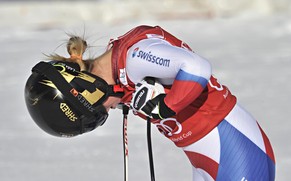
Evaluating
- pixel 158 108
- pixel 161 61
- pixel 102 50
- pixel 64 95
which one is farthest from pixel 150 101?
pixel 102 50

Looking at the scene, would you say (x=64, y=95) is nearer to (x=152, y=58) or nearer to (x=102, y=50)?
(x=152, y=58)

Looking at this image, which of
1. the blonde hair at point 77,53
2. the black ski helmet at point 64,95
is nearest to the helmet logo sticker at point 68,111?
the black ski helmet at point 64,95

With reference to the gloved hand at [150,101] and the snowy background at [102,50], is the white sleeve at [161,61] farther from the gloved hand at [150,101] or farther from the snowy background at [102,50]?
the snowy background at [102,50]

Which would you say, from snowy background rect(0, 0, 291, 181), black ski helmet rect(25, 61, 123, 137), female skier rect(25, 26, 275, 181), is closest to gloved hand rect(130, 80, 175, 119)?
female skier rect(25, 26, 275, 181)

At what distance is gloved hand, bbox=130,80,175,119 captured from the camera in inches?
109

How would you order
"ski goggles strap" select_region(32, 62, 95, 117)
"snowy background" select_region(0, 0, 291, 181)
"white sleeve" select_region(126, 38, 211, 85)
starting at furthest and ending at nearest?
"snowy background" select_region(0, 0, 291, 181) < "ski goggles strap" select_region(32, 62, 95, 117) < "white sleeve" select_region(126, 38, 211, 85)

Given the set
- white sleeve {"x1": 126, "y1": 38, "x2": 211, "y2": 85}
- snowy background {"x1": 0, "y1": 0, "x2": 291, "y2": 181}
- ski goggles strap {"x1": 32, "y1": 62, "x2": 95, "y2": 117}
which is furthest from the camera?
snowy background {"x1": 0, "y1": 0, "x2": 291, "y2": 181}

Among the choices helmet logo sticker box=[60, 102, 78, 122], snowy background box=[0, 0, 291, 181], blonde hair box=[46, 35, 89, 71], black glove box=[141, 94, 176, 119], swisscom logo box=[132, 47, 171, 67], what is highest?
swisscom logo box=[132, 47, 171, 67]

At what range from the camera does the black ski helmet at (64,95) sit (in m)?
2.88

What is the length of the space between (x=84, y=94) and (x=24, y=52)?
13.6 feet

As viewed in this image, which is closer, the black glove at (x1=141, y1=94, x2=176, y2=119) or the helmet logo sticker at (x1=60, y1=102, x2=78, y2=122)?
the black glove at (x1=141, y1=94, x2=176, y2=119)

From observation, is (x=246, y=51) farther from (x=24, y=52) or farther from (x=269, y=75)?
(x=24, y=52)

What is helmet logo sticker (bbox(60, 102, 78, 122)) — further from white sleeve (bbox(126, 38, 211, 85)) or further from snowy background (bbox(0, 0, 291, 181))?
snowy background (bbox(0, 0, 291, 181))

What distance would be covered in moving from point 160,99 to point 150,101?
A: 0.13 feet
